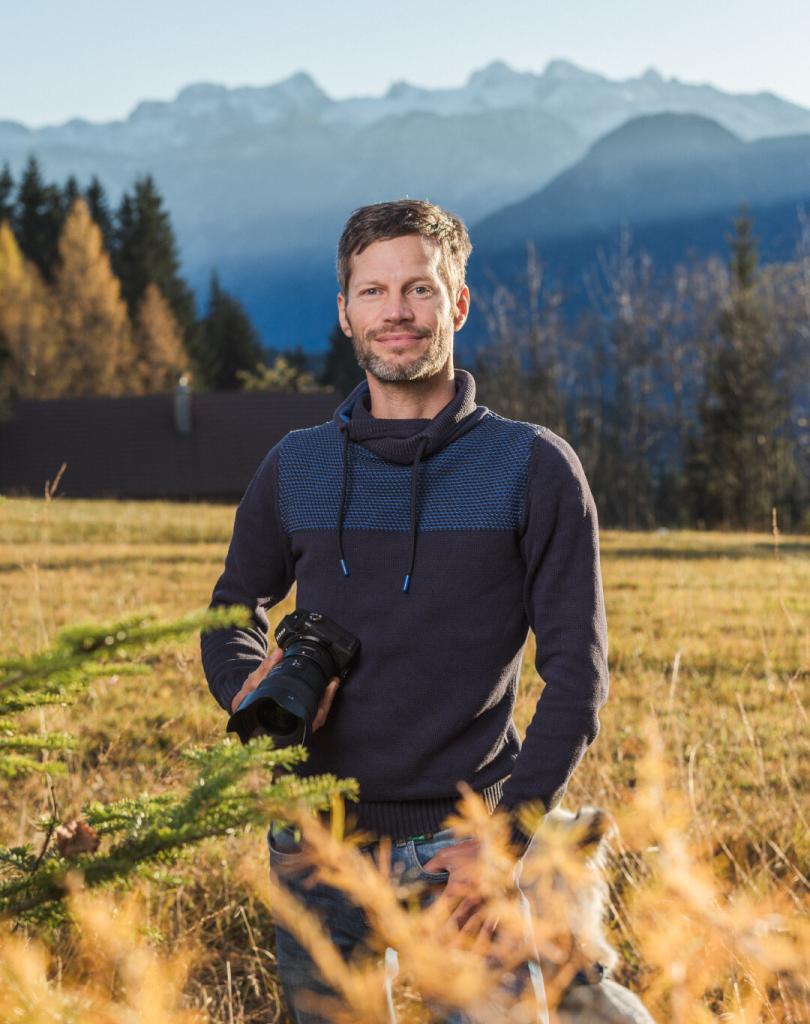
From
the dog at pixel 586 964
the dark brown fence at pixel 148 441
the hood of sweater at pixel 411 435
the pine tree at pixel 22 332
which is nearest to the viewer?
the hood of sweater at pixel 411 435

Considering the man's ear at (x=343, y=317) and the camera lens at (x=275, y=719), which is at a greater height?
the man's ear at (x=343, y=317)

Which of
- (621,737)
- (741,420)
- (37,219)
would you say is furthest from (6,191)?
(621,737)

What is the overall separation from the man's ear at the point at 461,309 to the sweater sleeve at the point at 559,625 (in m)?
0.41

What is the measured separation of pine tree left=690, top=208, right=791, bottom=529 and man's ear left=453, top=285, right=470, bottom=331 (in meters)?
35.0

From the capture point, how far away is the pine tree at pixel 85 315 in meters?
44.4

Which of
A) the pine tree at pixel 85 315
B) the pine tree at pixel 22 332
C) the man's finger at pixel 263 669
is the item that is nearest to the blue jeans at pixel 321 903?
the man's finger at pixel 263 669

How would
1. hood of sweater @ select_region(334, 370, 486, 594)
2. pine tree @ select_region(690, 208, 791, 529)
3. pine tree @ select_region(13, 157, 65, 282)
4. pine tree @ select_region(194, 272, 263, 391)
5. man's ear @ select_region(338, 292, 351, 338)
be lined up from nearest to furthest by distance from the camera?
hood of sweater @ select_region(334, 370, 486, 594), man's ear @ select_region(338, 292, 351, 338), pine tree @ select_region(690, 208, 791, 529), pine tree @ select_region(13, 157, 65, 282), pine tree @ select_region(194, 272, 263, 391)

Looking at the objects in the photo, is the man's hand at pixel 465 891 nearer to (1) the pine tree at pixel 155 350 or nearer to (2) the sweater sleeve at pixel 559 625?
(2) the sweater sleeve at pixel 559 625

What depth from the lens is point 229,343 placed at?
188 ft

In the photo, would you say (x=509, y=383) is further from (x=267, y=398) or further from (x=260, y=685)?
(x=260, y=685)

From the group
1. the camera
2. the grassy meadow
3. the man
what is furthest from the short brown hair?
the grassy meadow

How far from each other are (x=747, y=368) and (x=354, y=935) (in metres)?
38.5

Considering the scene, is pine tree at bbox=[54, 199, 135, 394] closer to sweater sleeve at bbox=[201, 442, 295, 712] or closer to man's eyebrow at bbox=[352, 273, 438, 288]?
sweater sleeve at bbox=[201, 442, 295, 712]

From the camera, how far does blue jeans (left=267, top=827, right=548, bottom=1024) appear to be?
198 centimetres
